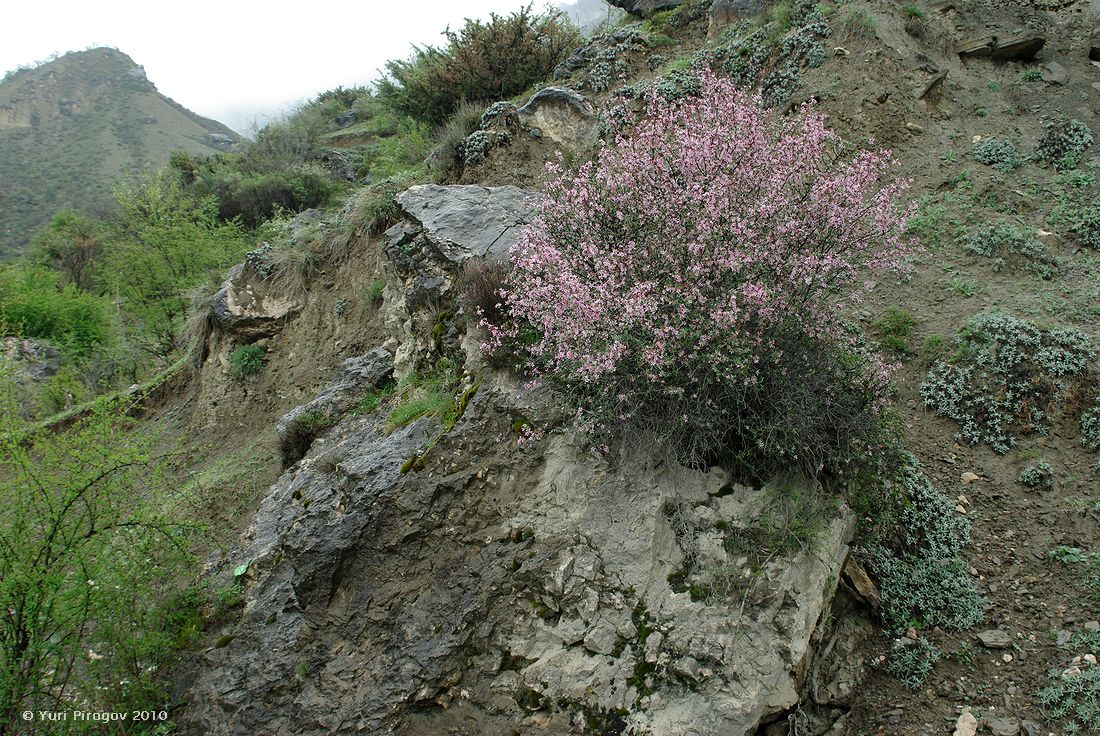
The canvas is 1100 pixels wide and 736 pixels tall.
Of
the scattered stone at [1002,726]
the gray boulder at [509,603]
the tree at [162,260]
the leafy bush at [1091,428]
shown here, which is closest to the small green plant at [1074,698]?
the scattered stone at [1002,726]

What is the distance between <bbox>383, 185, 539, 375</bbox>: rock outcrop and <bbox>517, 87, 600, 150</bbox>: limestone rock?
284 centimetres

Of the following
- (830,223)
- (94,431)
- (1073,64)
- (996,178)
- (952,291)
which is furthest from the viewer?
(1073,64)

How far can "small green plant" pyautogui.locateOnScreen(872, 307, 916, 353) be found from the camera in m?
6.62

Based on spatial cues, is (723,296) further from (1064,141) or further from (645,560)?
(1064,141)

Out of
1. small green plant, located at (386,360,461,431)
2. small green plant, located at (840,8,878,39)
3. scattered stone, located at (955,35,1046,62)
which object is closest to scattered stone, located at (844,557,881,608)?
small green plant, located at (386,360,461,431)

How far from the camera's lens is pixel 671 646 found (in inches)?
163

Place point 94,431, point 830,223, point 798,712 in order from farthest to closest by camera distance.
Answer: point 94,431, point 830,223, point 798,712

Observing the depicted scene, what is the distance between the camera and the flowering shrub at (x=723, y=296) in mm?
4293

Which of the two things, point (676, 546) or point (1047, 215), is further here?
point (1047, 215)

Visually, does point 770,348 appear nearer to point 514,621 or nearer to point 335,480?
point 514,621

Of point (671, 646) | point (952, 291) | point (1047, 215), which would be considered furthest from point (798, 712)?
point (1047, 215)

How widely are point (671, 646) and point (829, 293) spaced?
3.07 meters

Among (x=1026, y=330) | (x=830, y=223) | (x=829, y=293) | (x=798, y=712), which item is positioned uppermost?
(x=830, y=223)

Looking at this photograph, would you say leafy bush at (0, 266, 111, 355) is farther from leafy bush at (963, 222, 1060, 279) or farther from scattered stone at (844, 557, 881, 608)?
leafy bush at (963, 222, 1060, 279)
